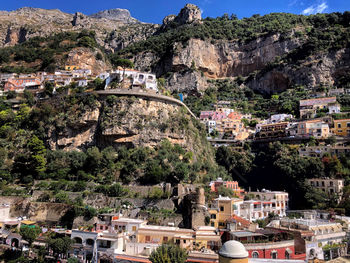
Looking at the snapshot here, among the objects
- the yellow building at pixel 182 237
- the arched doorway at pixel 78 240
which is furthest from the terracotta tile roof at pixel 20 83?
the yellow building at pixel 182 237

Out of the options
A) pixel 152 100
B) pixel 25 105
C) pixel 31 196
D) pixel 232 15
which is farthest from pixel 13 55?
pixel 232 15

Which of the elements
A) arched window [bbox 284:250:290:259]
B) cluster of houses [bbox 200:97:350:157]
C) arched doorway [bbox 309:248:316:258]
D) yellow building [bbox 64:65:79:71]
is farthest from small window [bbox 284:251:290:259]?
yellow building [bbox 64:65:79:71]

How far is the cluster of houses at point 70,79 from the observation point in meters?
42.6

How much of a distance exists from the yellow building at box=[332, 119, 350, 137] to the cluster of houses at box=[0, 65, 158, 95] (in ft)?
95.7

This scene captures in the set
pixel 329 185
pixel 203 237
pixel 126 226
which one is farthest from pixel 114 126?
pixel 329 185

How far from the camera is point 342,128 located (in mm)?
46969

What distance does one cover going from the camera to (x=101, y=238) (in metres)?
22.4

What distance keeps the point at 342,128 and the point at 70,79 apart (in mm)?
44643

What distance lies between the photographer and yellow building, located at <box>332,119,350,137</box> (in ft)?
152

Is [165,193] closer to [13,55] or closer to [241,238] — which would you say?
[241,238]

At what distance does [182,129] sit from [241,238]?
2225cm

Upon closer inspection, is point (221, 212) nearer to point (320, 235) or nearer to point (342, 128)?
point (320, 235)

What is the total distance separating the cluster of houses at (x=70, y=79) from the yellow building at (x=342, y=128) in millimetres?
29182

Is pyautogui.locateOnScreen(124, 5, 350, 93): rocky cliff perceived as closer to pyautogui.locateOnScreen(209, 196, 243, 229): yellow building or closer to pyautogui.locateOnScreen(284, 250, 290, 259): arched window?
pyautogui.locateOnScreen(209, 196, 243, 229): yellow building
